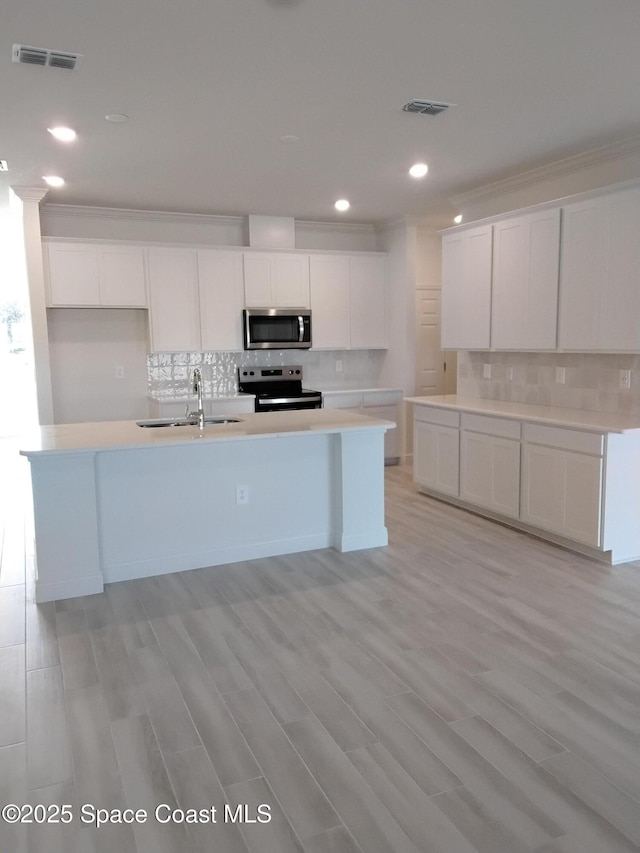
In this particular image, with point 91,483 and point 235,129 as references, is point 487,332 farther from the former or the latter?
point 91,483

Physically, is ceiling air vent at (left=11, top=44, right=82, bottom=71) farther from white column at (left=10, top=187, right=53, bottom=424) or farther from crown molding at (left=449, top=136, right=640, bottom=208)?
crown molding at (left=449, top=136, right=640, bottom=208)

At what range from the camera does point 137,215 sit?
6.30 metres

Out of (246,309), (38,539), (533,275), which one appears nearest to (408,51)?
(533,275)

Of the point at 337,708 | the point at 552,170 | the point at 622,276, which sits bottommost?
the point at 337,708

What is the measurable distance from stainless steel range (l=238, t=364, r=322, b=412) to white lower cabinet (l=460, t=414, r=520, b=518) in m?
1.96

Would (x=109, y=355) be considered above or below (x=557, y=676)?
above

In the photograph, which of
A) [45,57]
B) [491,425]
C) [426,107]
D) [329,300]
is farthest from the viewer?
[329,300]

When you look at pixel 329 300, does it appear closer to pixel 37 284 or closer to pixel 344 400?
pixel 344 400

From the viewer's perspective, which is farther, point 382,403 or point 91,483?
point 382,403

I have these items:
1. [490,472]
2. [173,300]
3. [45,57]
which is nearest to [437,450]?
[490,472]

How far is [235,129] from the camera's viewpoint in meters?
3.90

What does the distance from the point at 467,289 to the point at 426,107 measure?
6.82ft

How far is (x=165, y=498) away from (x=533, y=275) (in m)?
3.11

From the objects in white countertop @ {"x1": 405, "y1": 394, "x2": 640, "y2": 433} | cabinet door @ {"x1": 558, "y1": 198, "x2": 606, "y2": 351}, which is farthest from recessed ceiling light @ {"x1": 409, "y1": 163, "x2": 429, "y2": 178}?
white countertop @ {"x1": 405, "y1": 394, "x2": 640, "y2": 433}
